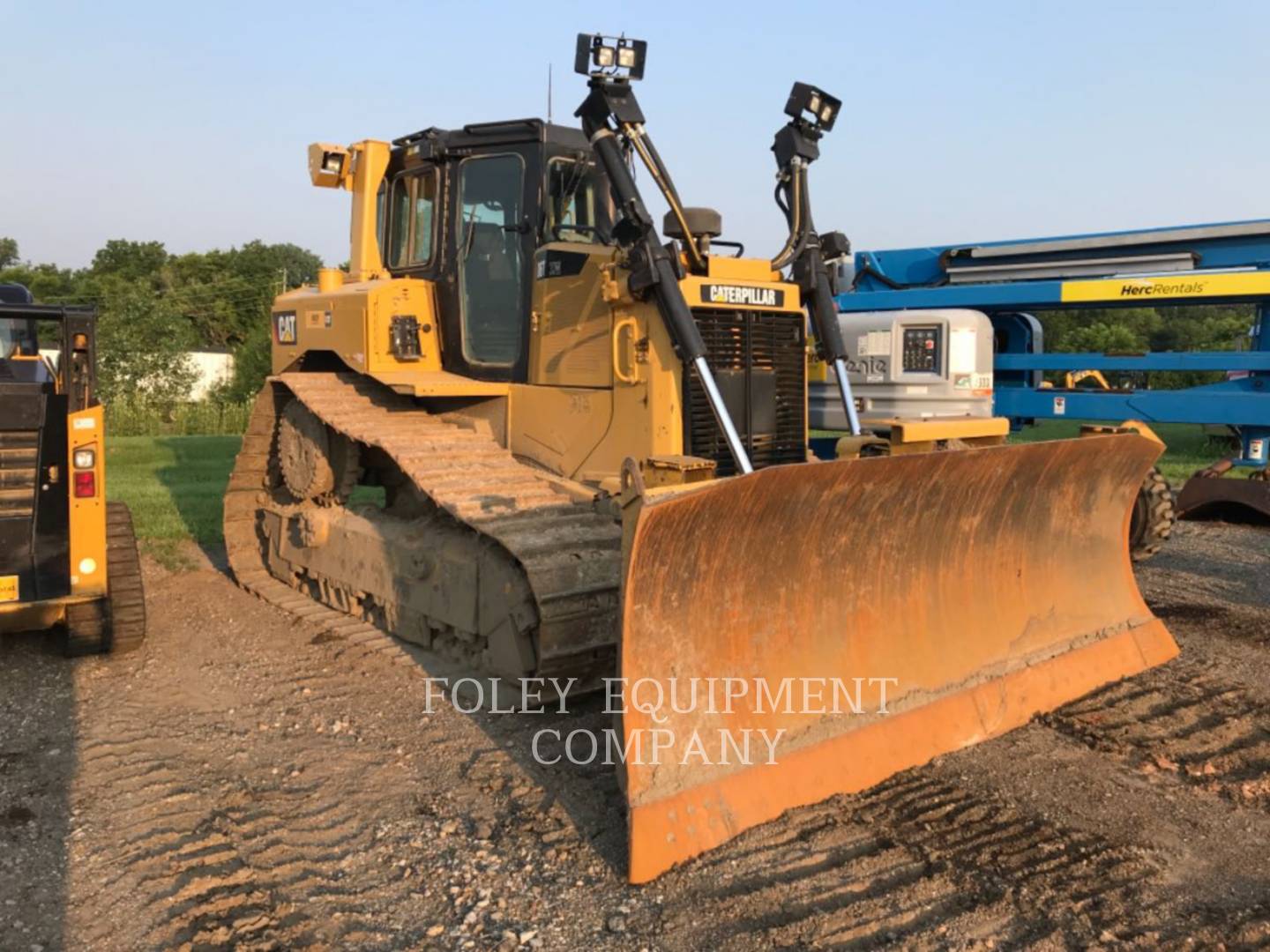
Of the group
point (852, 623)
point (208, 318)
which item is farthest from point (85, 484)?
point (208, 318)

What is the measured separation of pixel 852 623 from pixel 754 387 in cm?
173

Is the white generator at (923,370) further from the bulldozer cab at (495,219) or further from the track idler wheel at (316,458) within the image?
the track idler wheel at (316,458)

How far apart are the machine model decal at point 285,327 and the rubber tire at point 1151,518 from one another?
6.23 meters

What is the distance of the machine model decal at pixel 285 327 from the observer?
25.5 feet

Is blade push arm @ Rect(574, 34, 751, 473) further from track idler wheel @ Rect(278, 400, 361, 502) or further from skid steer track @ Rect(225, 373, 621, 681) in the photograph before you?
track idler wheel @ Rect(278, 400, 361, 502)

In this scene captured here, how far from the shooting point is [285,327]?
313 inches

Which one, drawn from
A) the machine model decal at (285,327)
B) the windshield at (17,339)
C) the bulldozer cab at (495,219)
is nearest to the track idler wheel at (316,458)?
the machine model decal at (285,327)

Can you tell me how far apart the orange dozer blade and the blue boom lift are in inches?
122

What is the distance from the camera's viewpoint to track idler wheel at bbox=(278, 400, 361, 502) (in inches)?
275

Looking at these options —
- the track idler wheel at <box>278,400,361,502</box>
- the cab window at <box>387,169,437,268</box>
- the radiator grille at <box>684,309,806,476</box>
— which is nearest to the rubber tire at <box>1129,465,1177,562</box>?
the radiator grille at <box>684,309,806,476</box>

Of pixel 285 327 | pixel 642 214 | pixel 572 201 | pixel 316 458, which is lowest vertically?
pixel 316 458

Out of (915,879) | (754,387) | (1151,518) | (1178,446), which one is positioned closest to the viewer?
(915,879)

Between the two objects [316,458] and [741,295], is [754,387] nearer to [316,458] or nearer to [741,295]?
[741,295]

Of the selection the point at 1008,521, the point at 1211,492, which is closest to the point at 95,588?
the point at 1008,521
